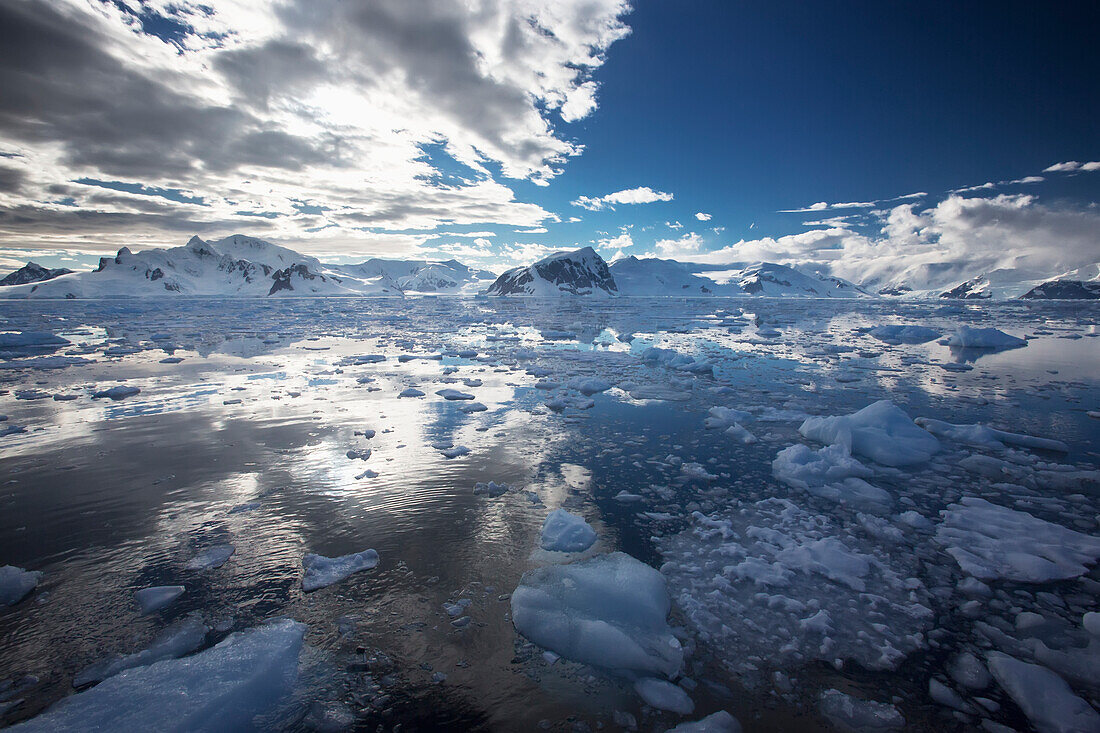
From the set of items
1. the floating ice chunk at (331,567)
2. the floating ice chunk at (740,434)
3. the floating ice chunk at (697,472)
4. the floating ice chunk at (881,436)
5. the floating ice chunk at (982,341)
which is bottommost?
the floating ice chunk at (331,567)

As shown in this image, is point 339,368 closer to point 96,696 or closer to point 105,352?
point 105,352

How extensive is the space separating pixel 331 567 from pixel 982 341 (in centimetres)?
2863

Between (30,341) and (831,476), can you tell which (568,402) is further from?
(30,341)

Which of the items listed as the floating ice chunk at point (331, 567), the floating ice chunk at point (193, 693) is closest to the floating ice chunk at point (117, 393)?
the floating ice chunk at point (331, 567)

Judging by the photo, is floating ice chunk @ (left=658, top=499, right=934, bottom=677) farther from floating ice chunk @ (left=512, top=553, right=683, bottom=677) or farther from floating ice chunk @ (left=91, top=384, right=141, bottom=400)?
floating ice chunk @ (left=91, top=384, right=141, bottom=400)

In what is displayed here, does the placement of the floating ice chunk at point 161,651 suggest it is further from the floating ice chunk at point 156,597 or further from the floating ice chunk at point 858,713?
the floating ice chunk at point 858,713

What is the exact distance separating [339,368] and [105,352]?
12.0 metres

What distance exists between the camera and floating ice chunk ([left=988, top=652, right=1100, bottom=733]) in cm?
320

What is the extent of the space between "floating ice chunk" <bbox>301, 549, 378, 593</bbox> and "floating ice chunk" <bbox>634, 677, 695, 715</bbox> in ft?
9.87

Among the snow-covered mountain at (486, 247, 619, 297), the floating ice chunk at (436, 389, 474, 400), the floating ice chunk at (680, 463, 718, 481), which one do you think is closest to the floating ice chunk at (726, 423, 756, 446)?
the floating ice chunk at (680, 463, 718, 481)

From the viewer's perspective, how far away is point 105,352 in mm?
19359

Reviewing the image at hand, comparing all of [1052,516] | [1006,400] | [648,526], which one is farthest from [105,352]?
[1006,400]

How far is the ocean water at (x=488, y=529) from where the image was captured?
3.56 meters

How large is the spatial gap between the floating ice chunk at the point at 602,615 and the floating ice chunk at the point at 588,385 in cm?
792
